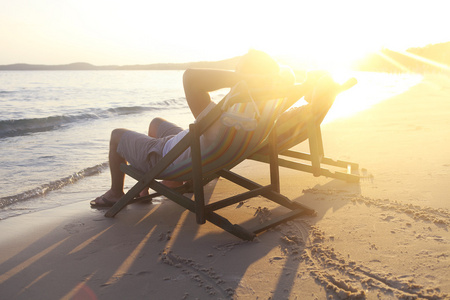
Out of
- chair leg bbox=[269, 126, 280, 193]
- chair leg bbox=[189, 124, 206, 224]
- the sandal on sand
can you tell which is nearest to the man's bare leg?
the sandal on sand

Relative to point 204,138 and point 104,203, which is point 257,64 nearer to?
point 204,138

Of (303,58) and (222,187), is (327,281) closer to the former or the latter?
(222,187)

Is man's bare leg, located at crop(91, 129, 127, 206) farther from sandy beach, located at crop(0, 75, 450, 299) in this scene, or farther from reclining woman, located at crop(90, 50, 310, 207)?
sandy beach, located at crop(0, 75, 450, 299)

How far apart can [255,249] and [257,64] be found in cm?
124

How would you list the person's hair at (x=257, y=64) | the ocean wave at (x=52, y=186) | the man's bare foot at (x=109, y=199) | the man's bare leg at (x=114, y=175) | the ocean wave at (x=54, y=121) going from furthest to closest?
the ocean wave at (x=54, y=121)
the ocean wave at (x=52, y=186)
the man's bare foot at (x=109, y=199)
the man's bare leg at (x=114, y=175)
the person's hair at (x=257, y=64)

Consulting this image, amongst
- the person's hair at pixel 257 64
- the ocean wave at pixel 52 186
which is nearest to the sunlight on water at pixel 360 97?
the ocean wave at pixel 52 186

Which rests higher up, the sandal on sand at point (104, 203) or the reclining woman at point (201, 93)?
the reclining woman at point (201, 93)

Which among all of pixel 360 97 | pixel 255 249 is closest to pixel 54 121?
pixel 360 97

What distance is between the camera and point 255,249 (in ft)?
9.20

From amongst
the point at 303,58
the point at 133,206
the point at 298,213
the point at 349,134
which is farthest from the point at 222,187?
the point at 303,58

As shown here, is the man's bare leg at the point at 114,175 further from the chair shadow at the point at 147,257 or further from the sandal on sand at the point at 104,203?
the chair shadow at the point at 147,257

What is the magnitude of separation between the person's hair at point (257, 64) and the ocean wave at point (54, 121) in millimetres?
9368

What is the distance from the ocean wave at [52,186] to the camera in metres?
4.52

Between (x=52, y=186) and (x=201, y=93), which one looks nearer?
(x=201, y=93)
